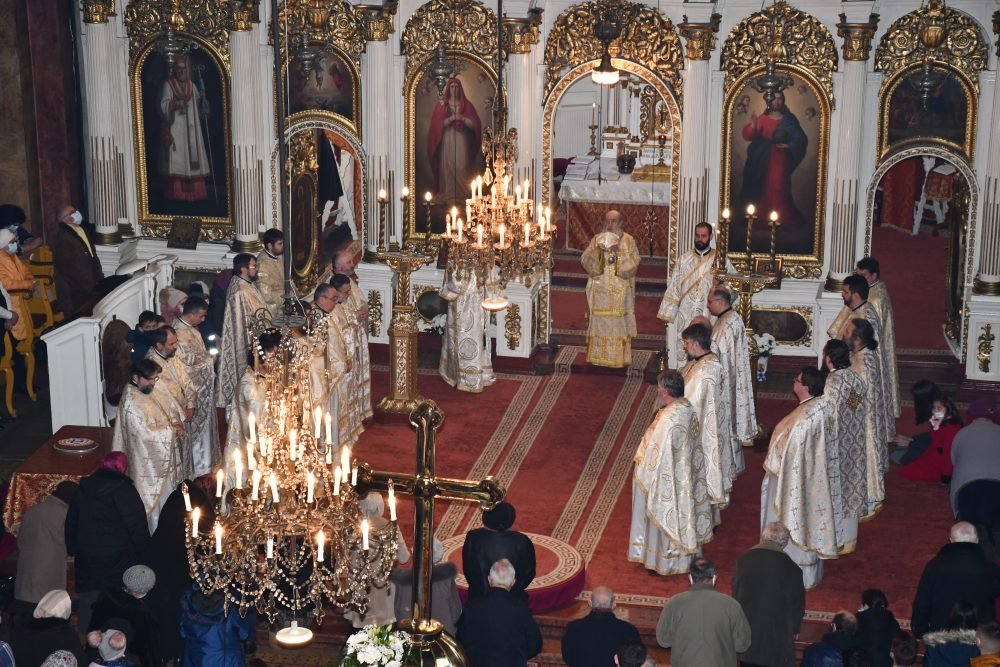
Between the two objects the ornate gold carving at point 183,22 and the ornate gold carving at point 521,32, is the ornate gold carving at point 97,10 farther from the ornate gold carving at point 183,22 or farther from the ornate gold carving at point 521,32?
the ornate gold carving at point 521,32

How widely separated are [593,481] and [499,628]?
4.68 meters

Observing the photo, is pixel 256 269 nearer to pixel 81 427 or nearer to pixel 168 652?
pixel 81 427

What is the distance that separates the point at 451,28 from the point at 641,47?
77.3 inches

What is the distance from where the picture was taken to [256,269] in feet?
52.1

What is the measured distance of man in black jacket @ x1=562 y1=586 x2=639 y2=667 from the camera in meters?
9.98

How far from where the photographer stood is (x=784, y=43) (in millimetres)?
16781

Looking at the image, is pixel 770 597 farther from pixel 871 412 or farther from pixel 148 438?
pixel 148 438

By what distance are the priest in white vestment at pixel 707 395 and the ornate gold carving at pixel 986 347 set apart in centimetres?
453

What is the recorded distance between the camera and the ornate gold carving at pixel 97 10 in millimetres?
17844

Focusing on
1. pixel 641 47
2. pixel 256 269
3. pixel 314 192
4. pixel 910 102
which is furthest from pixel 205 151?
pixel 910 102

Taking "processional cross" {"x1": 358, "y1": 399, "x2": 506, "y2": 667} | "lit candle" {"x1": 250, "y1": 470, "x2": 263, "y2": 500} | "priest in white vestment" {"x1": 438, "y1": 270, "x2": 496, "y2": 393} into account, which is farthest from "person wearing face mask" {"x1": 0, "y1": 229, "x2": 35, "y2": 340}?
"processional cross" {"x1": 358, "y1": 399, "x2": 506, "y2": 667}

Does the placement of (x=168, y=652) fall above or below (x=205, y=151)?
below

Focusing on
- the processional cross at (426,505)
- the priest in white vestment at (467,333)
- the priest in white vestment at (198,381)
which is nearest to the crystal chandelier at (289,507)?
the processional cross at (426,505)

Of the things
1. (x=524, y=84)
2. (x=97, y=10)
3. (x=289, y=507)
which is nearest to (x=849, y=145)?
(x=524, y=84)
